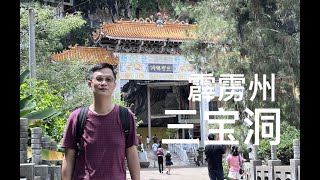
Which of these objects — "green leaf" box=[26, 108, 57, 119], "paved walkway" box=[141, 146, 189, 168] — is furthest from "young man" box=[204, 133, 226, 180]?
"paved walkway" box=[141, 146, 189, 168]

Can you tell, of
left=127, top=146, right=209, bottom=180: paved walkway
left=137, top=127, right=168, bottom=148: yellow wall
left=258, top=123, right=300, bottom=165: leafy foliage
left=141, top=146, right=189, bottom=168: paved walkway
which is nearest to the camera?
left=258, top=123, right=300, bottom=165: leafy foliage

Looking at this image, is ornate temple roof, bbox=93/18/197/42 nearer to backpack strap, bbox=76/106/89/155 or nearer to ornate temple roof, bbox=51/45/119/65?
ornate temple roof, bbox=51/45/119/65

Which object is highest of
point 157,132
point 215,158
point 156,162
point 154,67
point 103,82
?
point 154,67

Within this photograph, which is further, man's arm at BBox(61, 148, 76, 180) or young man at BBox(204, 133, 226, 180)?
young man at BBox(204, 133, 226, 180)

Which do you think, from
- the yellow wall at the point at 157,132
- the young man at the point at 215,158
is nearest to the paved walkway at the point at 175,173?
the yellow wall at the point at 157,132

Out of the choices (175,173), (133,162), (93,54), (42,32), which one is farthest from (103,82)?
(93,54)

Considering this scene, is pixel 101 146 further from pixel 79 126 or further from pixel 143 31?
pixel 143 31

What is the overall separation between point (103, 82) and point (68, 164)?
14.7 inches

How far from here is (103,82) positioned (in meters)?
2.31

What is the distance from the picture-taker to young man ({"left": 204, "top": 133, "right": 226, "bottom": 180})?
470 centimetres

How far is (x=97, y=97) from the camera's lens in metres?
2.28

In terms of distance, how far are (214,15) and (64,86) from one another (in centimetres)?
331
